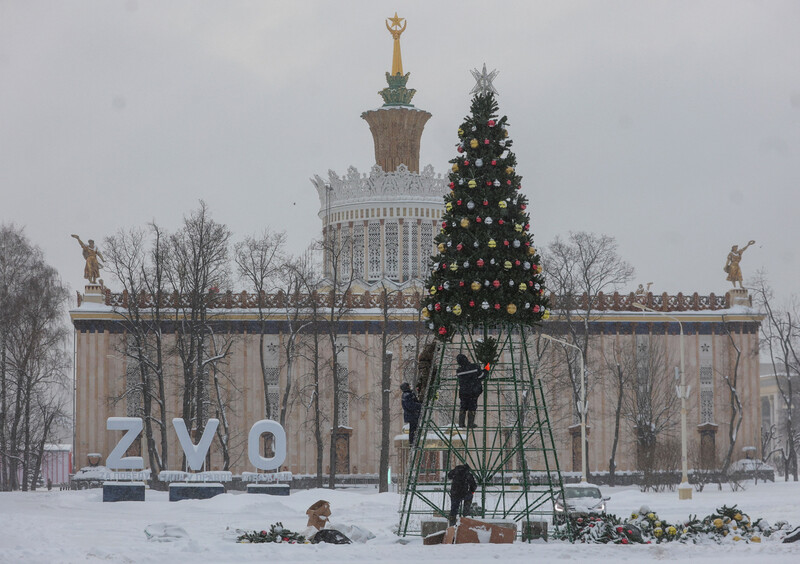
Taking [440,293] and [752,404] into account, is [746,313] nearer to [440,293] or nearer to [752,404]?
[752,404]

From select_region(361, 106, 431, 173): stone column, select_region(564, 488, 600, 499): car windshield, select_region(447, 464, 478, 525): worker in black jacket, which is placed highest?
select_region(361, 106, 431, 173): stone column

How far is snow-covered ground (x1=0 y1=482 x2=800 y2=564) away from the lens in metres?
20.8

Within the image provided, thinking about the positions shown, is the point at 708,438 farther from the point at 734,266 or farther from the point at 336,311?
the point at 336,311

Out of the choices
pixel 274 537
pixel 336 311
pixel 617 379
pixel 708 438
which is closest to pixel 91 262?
pixel 336 311

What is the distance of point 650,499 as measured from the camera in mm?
43906

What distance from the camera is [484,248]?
78.5 feet

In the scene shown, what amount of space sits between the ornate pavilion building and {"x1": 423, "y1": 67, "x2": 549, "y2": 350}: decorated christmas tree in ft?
102

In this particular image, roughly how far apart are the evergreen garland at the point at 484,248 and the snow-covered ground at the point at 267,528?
4266mm

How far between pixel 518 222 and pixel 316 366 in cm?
3131

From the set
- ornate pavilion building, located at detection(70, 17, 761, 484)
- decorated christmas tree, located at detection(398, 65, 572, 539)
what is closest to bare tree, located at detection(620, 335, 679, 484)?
ornate pavilion building, located at detection(70, 17, 761, 484)

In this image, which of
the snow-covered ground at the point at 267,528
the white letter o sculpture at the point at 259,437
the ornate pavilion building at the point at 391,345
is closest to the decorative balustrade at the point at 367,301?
the ornate pavilion building at the point at 391,345

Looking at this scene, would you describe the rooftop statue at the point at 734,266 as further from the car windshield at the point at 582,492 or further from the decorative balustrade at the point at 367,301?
the car windshield at the point at 582,492

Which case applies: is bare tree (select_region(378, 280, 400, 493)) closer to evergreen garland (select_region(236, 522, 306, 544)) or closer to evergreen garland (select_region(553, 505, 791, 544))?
evergreen garland (select_region(236, 522, 306, 544))

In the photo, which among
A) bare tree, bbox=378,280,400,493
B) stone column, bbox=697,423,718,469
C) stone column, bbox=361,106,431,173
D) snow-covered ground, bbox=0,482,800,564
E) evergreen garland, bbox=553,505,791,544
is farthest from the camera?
stone column, bbox=361,106,431,173
